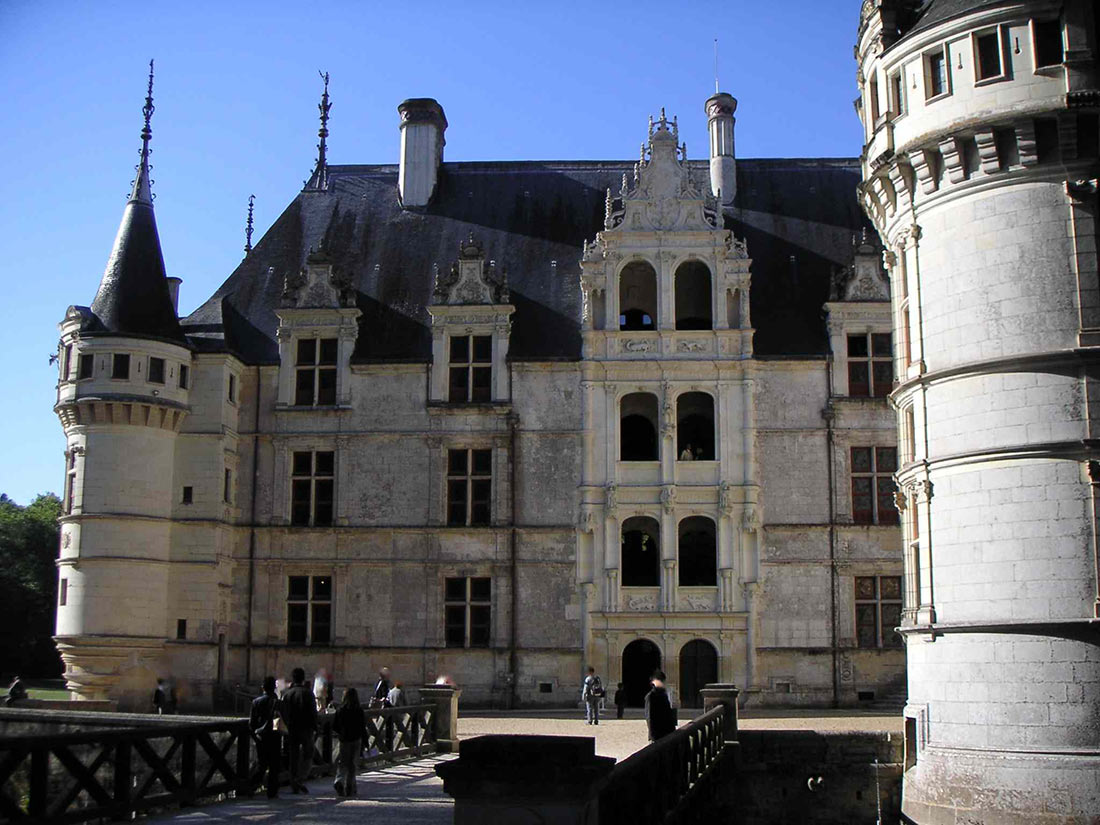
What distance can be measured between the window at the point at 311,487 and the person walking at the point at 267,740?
17.3 metres

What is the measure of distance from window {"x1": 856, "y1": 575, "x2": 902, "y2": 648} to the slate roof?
568cm

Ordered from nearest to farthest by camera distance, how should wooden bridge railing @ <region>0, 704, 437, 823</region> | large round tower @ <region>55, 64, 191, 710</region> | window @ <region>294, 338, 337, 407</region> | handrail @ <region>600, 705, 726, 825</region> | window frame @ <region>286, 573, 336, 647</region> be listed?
wooden bridge railing @ <region>0, 704, 437, 823</region>, handrail @ <region>600, 705, 726, 825</region>, large round tower @ <region>55, 64, 191, 710</region>, window frame @ <region>286, 573, 336, 647</region>, window @ <region>294, 338, 337, 407</region>

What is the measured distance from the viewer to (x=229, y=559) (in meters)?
30.3

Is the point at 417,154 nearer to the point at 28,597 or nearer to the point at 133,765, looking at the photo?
the point at 133,765

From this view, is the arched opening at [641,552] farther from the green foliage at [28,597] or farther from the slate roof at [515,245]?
the green foliage at [28,597]

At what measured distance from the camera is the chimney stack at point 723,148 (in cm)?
3375

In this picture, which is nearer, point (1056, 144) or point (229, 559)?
point (1056, 144)

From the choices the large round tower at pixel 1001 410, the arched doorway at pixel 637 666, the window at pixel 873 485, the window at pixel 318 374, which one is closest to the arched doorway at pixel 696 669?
the arched doorway at pixel 637 666

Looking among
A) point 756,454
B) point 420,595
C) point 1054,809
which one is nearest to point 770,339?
point 756,454

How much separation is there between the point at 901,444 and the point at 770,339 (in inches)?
454

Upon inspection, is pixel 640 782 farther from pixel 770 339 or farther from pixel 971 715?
pixel 770 339

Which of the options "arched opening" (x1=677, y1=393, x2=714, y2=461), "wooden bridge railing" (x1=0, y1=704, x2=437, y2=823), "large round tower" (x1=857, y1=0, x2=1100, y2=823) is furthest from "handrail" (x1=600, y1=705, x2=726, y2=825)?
"arched opening" (x1=677, y1=393, x2=714, y2=461)

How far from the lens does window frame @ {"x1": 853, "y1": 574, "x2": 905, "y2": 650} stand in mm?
28781

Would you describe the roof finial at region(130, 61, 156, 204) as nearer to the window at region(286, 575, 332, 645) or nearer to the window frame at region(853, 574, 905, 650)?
the window at region(286, 575, 332, 645)
